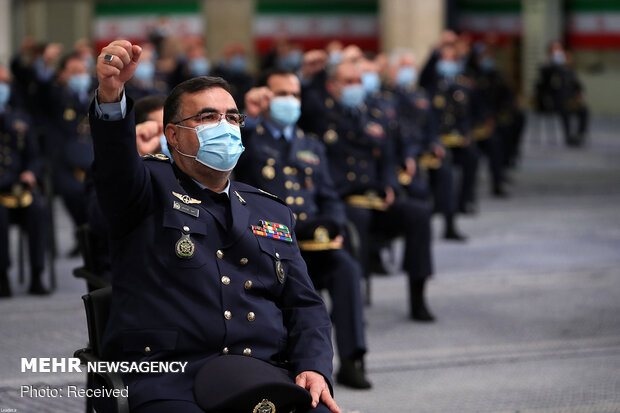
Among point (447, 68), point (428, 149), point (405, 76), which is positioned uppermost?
point (447, 68)

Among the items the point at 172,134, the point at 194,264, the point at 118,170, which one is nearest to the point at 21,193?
the point at 172,134

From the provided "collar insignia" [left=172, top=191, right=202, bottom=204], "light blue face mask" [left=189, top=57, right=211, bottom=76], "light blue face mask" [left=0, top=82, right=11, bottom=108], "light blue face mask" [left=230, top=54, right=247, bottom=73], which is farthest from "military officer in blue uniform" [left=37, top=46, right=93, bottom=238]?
"light blue face mask" [left=230, top=54, right=247, bottom=73]

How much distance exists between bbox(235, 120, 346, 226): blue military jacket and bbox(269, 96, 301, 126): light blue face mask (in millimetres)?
100

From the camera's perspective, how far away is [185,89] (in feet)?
12.4

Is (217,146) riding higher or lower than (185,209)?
higher

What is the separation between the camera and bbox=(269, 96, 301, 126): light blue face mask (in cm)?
654

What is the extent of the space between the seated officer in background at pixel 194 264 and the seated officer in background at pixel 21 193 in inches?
192

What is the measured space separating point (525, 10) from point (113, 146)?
84.5ft

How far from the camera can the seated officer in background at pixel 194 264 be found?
343 cm

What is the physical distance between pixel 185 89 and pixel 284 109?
109 inches

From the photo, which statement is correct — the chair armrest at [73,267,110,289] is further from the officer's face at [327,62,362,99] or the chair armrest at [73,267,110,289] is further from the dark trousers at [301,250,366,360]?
the officer's face at [327,62,362,99]

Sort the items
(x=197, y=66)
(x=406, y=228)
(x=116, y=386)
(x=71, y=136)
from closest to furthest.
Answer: (x=116, y=386) → (x=406, y=228) → (x=71, y=136) → (x=197, y=66)

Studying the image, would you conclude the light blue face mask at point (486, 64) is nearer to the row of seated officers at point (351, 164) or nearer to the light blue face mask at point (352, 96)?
the row of seated officers at point (351, 164)

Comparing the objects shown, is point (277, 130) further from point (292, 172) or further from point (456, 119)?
point (456, 119)
